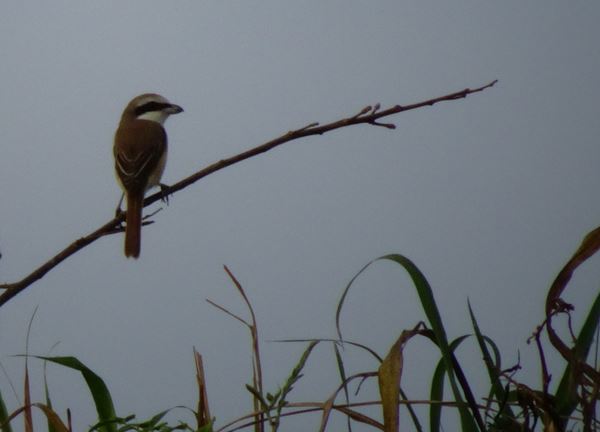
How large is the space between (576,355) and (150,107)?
4277 millimetres

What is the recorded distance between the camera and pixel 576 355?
1358mm

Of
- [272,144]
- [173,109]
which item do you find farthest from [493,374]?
[173,109]

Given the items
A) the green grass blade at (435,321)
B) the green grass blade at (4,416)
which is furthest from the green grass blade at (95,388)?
the green grass blade at (435,321)

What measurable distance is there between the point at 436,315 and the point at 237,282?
42 cm

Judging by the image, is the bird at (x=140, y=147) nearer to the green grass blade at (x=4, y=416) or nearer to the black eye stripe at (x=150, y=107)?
the black eye stripe at (x=150, y=107)

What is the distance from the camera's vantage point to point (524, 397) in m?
1.38

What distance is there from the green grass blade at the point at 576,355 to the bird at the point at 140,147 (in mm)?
2099

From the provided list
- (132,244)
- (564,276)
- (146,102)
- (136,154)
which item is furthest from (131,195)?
(564,276)

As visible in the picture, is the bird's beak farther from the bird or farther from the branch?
the branch

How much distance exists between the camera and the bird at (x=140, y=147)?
12.5ft

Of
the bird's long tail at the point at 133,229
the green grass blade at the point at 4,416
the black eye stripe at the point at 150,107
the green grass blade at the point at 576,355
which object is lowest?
the green grass blade at the point at 4,416

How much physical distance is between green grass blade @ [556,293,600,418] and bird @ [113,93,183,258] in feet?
6.89

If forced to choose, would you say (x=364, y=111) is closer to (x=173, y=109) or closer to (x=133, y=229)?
(x=133, y=229)

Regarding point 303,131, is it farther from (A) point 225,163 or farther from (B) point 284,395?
(B) point 284,395
